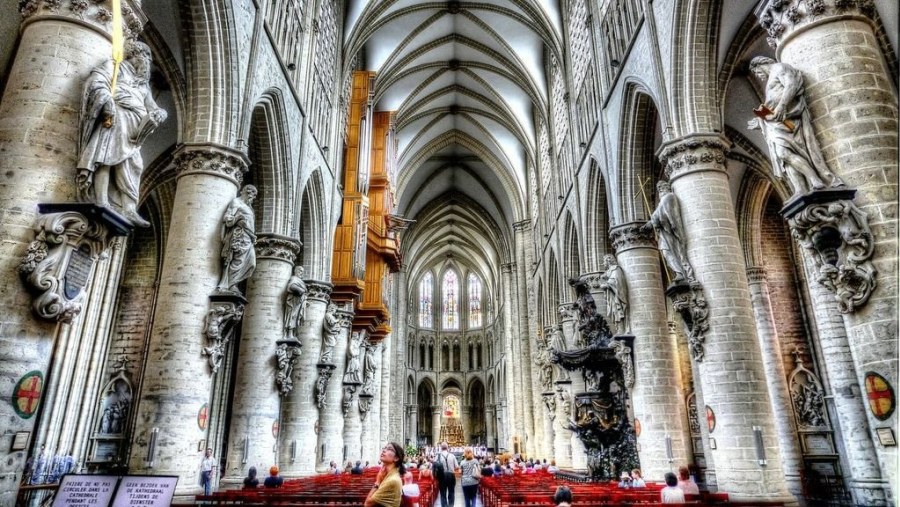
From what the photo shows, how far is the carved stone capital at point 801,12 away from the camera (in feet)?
19.6

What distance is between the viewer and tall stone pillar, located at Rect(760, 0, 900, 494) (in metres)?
5.06

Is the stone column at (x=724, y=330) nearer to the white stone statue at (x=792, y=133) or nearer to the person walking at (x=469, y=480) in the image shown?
the white stone statue at (x=792, y=133)

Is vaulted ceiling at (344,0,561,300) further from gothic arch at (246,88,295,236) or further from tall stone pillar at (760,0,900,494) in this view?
tall stone pillar at (760,0,900,494)

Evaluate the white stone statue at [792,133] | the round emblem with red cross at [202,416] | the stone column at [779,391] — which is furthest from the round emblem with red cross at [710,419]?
the round emblem with red cross at [202,416]

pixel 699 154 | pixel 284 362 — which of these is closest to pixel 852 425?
pixel 699 154

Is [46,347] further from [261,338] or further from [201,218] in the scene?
[261,338]

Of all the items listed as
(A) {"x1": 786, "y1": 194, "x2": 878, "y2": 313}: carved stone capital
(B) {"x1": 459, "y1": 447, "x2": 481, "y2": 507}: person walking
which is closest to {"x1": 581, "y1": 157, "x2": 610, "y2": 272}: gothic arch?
(B) {"x1": 459, "y1": 447, "x2": 481, "y2": 507}: person walking

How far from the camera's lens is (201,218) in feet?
30.9

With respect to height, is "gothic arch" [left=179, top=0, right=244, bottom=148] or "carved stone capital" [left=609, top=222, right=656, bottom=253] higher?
"gothic arch" [left=179, top=0, right=244, bottom=148]

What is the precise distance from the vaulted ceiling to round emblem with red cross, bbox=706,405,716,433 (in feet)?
55.4

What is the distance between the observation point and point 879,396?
16.3ft

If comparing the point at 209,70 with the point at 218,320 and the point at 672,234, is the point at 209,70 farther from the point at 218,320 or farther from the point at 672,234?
the point at 672,234

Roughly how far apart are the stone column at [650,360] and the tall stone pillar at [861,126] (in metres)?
6.77

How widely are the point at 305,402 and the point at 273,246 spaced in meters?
4.66
